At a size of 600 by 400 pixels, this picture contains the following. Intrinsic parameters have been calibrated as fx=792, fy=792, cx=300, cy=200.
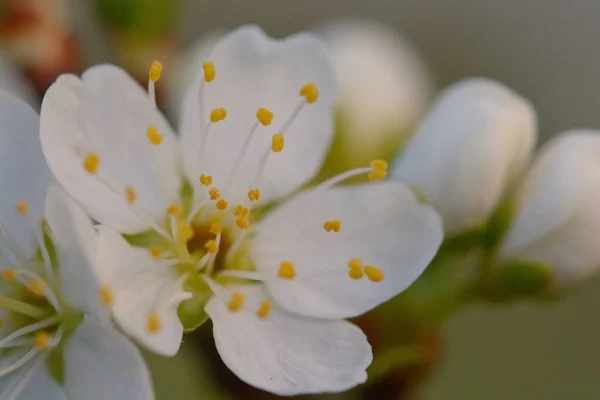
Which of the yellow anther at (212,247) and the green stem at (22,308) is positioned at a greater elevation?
the yellow anther at (212,247)

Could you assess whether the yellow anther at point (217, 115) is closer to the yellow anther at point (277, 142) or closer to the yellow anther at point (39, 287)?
the yellow anther at point (277, 142)

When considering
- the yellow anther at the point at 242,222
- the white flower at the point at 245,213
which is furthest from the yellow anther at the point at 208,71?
the yellow anther at the point at 242,222

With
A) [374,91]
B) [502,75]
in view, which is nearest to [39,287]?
[374,91]

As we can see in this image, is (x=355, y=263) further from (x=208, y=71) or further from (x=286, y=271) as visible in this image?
(x=208, y=71)

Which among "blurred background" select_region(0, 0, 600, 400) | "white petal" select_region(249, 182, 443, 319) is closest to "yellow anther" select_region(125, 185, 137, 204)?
"white petal" select_region(249, 182, 443, 319)

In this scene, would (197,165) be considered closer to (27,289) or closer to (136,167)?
(136,167)

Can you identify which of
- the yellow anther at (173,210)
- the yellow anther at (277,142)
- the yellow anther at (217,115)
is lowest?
the yellow anther at (173,210)
